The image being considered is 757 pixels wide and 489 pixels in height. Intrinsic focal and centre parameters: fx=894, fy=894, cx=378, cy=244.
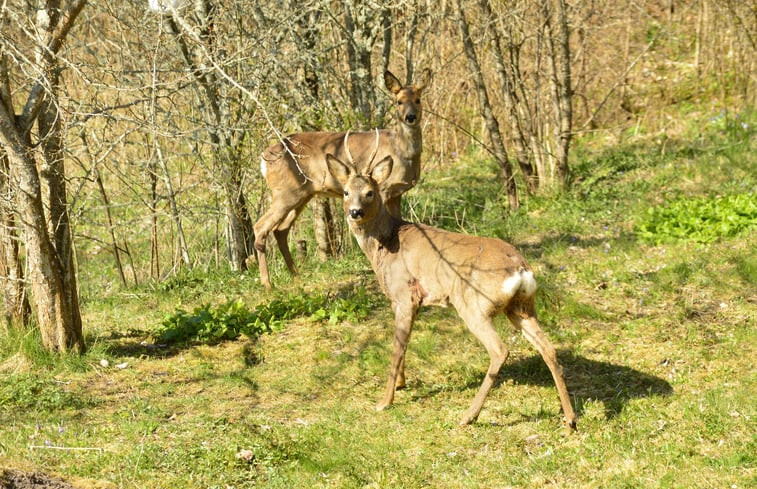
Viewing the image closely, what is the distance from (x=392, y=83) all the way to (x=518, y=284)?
3.89 meters

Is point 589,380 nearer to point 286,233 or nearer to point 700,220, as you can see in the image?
point 700,220

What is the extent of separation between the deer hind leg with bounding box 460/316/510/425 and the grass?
0.12m

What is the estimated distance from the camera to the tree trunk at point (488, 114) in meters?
10.7

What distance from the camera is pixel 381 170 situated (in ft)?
22.6

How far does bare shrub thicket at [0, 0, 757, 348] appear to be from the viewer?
6.87 meters

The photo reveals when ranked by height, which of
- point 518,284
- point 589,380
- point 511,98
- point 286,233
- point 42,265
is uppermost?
point 511,98

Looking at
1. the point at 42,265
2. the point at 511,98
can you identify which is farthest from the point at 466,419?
the point at 511,98

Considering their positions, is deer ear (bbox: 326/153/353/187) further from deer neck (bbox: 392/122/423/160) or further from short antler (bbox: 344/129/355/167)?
deer neck (bbox: 392/122/423/160)

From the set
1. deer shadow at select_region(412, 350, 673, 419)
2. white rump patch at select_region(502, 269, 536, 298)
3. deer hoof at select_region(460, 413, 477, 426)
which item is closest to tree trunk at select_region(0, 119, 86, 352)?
Answer: deer shadow at select_region(412, 350, 673, 419)

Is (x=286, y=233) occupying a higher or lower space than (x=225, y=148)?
lower

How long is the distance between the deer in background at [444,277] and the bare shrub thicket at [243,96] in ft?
3.81

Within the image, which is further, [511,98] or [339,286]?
[511,98]

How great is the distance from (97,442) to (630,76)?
1160cm

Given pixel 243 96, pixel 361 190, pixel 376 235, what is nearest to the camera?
pixel 361 190
